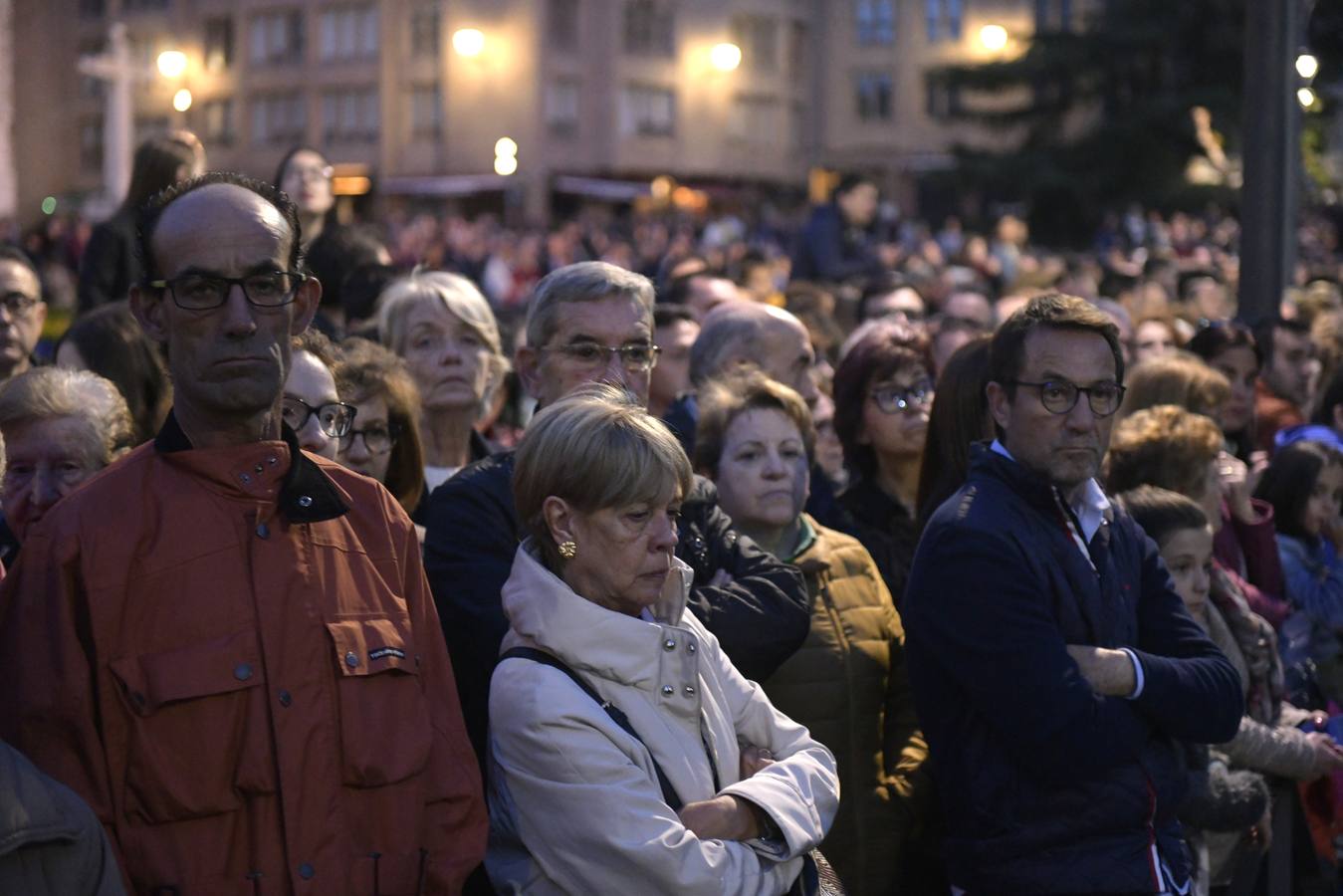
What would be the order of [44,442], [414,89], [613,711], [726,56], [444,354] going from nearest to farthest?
1. [613,711]
2. [44,442]
3. [444,354]
4. [726,56]
5. [414,89]

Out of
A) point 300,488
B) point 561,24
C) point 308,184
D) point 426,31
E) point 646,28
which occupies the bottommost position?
point 300,488

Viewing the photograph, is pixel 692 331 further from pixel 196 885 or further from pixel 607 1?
pixel 607 1

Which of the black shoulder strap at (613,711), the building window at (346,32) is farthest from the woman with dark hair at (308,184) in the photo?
the building window at (346,32)

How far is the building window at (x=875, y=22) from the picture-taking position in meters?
66.1

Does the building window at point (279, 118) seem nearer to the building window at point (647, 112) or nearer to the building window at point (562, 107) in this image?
the building window at point (562, 107)

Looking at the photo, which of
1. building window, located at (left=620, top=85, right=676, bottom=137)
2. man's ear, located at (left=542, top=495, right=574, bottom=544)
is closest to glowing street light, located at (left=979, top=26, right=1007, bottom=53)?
building window, located at (left=620, top=85, right=676, bottom=137)

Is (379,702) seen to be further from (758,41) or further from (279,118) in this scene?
(758,41)

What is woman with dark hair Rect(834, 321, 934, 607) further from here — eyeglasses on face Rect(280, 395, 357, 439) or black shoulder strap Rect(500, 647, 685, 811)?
black shoulder strap Rect(500, 647, 685, 811)

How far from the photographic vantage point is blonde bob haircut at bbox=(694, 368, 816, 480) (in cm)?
531

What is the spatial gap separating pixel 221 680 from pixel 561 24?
54.7m

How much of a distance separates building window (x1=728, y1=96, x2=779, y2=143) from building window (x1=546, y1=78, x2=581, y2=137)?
→ 7.28 meters

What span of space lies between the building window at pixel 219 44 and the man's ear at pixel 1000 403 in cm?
Answer: 5608

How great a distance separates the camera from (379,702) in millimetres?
3172

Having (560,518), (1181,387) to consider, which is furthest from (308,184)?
(560,518)
